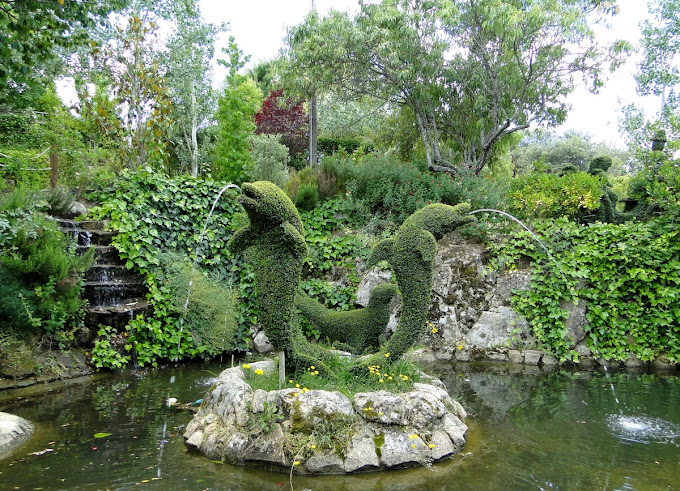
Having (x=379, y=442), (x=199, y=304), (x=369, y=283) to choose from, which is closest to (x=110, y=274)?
(x=199, y=304)

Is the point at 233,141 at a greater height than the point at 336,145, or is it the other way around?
the point at 336,145

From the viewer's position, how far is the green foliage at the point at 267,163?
37.0ft

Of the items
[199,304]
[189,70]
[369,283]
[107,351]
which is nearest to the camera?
[107,351]

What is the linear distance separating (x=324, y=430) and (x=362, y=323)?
189 cm

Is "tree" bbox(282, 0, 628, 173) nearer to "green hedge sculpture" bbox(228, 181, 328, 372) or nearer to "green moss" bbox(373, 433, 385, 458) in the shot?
"green hedge sculpture" bbox(228, 181, 328, 372)

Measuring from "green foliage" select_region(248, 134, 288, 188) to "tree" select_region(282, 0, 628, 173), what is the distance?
1.63 meters

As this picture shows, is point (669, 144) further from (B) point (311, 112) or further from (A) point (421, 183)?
(B) point (311, 112)

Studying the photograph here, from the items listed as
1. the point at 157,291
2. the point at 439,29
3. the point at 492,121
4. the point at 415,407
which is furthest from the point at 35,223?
the point at 492,121

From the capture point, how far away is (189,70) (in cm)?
1535

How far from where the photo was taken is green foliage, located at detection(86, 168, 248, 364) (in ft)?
24.9

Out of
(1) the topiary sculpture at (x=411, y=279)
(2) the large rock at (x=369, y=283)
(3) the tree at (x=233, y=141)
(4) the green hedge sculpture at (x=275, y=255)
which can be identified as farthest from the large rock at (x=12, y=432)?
(3) the tree at (x=233, y=141)

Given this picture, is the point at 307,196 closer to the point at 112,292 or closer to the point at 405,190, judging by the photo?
the point at 405,190

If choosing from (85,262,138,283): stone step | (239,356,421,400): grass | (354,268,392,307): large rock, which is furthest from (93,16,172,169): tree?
(239,356,421,400): grass

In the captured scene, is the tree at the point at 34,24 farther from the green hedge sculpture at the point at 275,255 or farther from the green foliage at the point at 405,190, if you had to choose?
the green foliage at the point at 405,190
